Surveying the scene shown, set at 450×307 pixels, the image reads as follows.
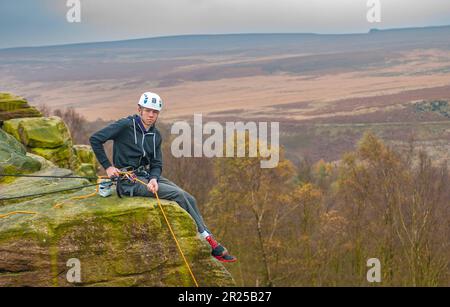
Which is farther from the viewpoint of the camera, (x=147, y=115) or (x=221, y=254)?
(x=221, y=254)

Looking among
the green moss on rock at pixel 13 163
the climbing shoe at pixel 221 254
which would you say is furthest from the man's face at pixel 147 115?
the green moss on rock at pixel 13 163

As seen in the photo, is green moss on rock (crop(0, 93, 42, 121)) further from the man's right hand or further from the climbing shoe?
the climbing shoe

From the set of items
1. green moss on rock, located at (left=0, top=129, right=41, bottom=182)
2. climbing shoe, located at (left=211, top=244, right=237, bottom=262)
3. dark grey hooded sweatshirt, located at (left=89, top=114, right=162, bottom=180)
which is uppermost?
dark grey hooded sweatshirt, located at (left=89, top=114, right=162, bottom=180)

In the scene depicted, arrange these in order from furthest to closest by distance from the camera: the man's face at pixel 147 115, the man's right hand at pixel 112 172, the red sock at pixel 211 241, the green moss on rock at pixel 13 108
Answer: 1. the green moss on rock at pixel 13 108
2. the red sock at pixel 211 241
3. the man's face at pixel 147 115
4. the man's right hand at pixel 112 172

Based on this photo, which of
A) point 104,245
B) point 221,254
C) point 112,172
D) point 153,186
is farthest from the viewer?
point 221,254

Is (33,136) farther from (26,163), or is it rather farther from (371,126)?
(371,126)

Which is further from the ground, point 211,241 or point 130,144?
point 130,144

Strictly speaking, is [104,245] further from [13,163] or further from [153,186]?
[13,163]

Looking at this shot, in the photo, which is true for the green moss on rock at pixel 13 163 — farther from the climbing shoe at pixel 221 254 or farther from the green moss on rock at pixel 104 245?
the climbing shoe at pixel 221 254

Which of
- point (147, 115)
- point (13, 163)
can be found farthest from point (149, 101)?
point (13, 163)

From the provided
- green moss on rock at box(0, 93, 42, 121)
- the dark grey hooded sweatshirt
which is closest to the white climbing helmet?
the dark grey hooded sweatshirt

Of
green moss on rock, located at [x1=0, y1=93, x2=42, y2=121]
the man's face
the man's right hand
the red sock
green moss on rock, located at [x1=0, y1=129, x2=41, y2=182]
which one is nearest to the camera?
the man's right hand

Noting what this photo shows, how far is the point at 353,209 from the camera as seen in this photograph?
139 ft
